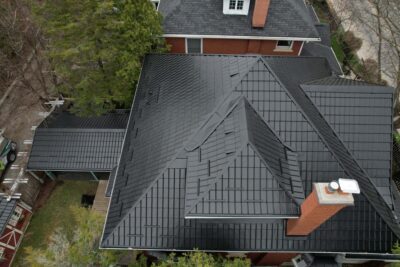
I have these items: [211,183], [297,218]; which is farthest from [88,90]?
[297,218]

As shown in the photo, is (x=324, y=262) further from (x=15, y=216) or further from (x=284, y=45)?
(x=15, y=216)

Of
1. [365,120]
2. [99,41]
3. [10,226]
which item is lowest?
[10,226]

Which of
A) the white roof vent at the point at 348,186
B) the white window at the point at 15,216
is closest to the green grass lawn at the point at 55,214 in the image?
the white window at the point at 15,216

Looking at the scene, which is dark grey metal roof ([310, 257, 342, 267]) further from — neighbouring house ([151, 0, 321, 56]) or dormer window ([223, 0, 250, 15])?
dormer window ([223, 0, 250, 15])

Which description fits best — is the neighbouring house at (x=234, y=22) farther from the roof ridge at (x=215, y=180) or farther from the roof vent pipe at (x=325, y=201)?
the roof vent pipe at (x=325, y=201)

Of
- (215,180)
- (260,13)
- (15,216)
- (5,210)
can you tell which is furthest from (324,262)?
(15,216)
